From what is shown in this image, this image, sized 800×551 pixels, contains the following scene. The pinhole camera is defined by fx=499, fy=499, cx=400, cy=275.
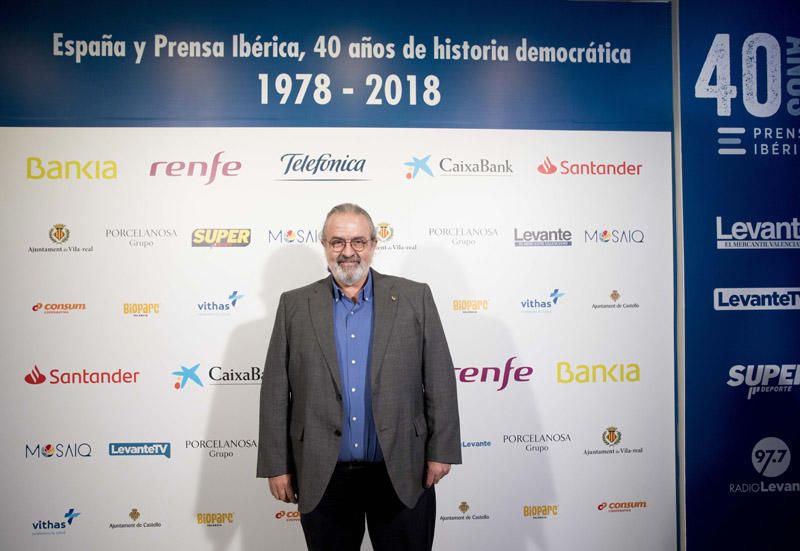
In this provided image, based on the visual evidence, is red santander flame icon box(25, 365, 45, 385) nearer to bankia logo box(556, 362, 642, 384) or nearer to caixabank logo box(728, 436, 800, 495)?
bankia logo box(556, 362, 642, 384)

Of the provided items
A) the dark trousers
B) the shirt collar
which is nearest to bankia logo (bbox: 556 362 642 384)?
the dark trousers

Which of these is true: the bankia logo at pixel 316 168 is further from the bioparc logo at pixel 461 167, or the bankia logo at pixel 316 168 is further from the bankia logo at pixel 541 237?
the bankia logo at pixel 541 237

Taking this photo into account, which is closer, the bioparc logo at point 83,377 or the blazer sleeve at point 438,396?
the blazer sleeve at point 438,396

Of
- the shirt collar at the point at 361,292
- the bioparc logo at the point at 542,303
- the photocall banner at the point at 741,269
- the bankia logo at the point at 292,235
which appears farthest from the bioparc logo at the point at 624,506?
the bankia logo at the point at 292,235

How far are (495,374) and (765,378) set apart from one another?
5.05 feet

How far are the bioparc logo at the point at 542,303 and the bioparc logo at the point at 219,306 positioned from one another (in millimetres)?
1561

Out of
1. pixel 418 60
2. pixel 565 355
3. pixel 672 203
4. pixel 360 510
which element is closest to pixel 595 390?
pixel 565 355

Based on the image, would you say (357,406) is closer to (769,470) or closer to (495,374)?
(495,374)

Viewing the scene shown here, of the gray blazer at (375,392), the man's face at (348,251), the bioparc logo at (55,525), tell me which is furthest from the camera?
the bioparc logo at (55,525)

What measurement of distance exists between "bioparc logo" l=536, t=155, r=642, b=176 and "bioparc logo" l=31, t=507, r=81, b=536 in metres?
3.14

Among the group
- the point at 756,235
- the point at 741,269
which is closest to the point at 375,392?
the point at 741,269

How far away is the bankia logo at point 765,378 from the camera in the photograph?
111 inches

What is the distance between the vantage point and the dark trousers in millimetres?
1902

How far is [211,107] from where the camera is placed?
2727 mm
